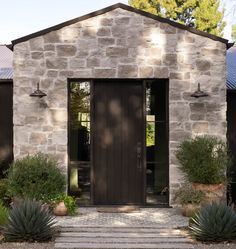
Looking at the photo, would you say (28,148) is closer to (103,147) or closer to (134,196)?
(103,147)

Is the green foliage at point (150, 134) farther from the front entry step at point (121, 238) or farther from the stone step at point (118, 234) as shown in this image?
the stone step at point (118, 234)

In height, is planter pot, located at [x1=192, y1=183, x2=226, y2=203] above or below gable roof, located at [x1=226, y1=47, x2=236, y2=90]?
below

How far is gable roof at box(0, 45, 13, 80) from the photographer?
35.9 feet

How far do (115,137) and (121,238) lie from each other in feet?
9.39

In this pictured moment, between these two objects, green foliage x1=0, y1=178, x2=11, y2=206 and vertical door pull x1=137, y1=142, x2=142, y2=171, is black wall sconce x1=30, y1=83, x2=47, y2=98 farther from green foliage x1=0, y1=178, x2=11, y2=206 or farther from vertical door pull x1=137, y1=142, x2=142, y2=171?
vertical door pull x1=137, y1=142, x2=142, y2=171

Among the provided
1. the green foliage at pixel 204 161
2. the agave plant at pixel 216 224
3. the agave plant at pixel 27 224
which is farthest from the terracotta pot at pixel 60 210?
the agave plant at pixel 216 224

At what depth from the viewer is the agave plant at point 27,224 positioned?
22.6 feet

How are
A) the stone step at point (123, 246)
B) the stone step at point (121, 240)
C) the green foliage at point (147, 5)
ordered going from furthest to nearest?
the green foliage at point (147, 5), the stone step at point (121, 240), the stone step at point (123, 246)

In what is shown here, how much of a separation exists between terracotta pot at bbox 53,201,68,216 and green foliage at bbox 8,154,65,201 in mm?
287

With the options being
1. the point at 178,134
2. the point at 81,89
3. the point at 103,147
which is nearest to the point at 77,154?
the point at 103,147

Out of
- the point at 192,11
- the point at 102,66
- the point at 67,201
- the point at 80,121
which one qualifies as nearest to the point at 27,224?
the point at 67,201

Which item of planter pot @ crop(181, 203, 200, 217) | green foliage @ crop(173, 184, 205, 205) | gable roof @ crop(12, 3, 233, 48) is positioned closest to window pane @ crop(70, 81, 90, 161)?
gable roof @ crop(12, 3, 233, 48)

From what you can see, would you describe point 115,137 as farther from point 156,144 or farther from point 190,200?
point 190,200

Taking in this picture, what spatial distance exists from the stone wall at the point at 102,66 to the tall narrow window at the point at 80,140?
0.22 metres
